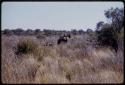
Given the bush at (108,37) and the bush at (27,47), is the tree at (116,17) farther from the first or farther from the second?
the bush at (27,47)

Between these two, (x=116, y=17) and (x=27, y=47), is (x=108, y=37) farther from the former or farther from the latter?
(x=27, y=47)

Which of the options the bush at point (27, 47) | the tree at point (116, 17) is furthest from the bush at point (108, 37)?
the bush at point (27, 47)

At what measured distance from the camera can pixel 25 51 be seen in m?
11.1

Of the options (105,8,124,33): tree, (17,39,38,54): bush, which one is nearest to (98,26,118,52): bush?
(105,8,124,33): tree

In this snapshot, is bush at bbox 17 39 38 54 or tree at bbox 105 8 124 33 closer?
bush at bbox 17 39 38 54

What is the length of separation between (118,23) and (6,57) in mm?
5579

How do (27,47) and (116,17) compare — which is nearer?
(27,47)

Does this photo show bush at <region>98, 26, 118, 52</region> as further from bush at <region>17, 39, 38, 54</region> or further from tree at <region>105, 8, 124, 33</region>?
bush at <region>17, 39, 38, 54</region>

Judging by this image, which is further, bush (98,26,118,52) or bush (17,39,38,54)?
bush (98,26,118,52)

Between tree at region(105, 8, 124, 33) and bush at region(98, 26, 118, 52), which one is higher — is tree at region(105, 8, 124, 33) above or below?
above

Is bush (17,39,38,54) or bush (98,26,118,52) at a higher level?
bush (17,39,38,54)

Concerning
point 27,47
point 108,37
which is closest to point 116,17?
point 108,37

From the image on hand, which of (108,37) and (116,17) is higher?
(116,17)

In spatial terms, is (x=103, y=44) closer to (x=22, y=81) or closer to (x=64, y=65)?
(x=64, y=65)
